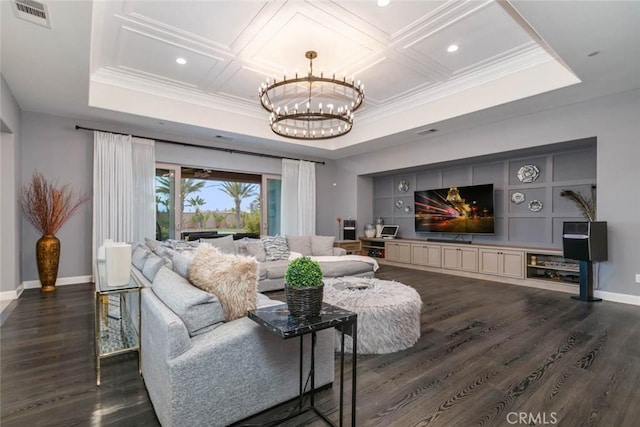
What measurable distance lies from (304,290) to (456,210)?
230 inches

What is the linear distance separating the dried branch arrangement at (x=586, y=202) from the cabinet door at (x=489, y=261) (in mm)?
1427

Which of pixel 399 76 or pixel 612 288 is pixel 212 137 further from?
pixel 612 288

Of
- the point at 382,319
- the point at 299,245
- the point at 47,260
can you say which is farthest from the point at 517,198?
the point at 47,260

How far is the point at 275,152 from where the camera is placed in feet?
24.9

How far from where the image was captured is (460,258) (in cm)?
621

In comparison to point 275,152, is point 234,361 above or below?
below

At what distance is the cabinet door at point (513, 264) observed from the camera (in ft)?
17.4

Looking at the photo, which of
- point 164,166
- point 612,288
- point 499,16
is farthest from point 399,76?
point 164,166

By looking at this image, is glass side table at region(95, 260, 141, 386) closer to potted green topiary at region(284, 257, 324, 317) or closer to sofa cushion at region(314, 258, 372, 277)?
potted green topiary at region(284, 257, 324, 317)

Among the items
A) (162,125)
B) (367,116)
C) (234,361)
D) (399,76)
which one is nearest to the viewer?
(234,361)

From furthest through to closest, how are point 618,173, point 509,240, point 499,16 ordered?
1. point 509,240
2. point 618,173
3. point 499,16

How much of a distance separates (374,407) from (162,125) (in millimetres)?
5607

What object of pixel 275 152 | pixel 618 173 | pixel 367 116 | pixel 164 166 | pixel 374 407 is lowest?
pixel 374 407

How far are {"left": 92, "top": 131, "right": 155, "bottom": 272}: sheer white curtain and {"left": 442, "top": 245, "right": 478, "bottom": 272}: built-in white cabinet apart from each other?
5863 millimetres
